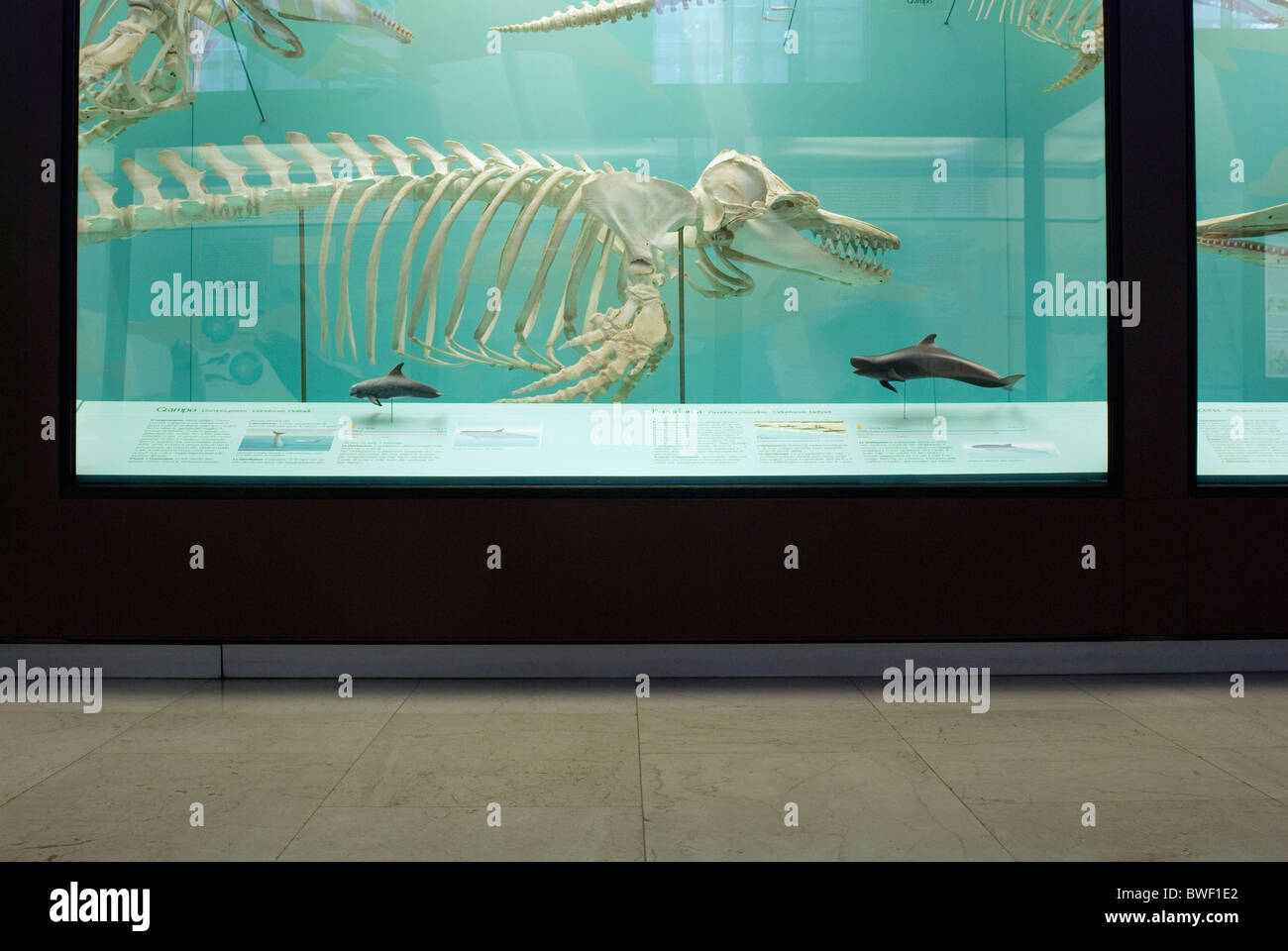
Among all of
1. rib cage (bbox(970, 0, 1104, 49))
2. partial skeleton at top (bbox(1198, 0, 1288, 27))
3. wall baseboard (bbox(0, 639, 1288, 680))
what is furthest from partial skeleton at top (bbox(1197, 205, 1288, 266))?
wall baseboard (bbox(0, 639, 1288, 680))

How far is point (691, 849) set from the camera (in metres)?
2.49

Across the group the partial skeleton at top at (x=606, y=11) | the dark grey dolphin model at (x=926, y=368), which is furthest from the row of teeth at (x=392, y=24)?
the dark grey dolphin model at (x=926, y=368)

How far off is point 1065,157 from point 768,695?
303 cm

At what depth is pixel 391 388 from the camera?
175 inches

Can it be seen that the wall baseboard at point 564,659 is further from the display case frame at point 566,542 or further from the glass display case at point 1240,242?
the glass display case at point 1240,242

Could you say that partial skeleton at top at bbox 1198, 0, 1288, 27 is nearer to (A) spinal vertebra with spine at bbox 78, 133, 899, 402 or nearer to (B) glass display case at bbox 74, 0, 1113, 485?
(B) glass display case at bbox 74, 0, 1113, 485

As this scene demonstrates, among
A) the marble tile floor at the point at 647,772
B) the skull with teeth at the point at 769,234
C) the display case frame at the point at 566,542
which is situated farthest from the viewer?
the skull with teeth at the point at 769,234

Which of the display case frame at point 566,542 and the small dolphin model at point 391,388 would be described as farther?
the small dolphin model at point 391,388

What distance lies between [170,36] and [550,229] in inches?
84.6

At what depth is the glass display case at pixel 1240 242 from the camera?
440 centimetres

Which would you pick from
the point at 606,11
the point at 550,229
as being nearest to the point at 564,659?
the point at 550,229

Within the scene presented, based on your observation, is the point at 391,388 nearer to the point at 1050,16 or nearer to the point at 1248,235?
the point at 1050,16

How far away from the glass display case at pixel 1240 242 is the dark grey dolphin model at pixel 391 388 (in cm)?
386

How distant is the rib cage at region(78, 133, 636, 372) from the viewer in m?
4.43
